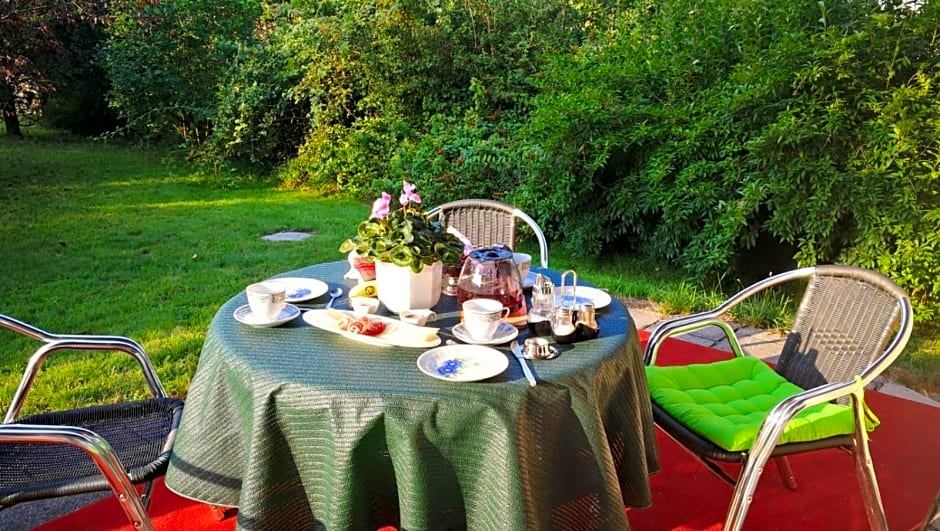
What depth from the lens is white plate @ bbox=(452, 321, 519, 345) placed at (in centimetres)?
175

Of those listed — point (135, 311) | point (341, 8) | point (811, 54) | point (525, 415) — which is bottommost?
point (135, 311)

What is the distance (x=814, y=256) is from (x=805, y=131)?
79cm

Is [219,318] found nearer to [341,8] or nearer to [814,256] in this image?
[814,256]

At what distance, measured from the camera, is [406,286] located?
74.4 inches

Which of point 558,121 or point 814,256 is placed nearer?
point 814,256

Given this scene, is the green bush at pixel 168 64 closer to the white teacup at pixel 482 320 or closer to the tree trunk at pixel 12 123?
the tree trunk at pixel 12 123

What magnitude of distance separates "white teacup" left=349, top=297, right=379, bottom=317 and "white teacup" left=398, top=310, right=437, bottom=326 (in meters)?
0.09

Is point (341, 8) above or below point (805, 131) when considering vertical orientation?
above

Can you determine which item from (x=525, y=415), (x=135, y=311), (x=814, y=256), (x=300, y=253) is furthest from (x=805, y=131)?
(x=135, y=311)

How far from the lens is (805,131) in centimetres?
394

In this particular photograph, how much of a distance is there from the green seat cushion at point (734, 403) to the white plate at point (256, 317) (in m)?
1.12

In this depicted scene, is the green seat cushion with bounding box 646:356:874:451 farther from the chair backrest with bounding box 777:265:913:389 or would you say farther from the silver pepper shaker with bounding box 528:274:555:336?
the silver pepper shaker with bounding box 528:274:555:336

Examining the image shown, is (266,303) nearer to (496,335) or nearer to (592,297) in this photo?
(496,335)

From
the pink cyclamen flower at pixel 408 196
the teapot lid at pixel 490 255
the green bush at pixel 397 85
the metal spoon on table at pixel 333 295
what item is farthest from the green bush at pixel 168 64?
the teapot lid at pixel 490 255
